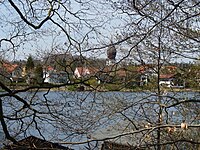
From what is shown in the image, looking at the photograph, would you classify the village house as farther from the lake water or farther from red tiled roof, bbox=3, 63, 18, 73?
red tiled roof, bbox=3, 63, 18, 73

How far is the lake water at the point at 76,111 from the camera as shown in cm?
568

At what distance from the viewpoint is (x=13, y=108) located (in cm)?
604

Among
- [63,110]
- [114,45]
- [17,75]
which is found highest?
[114,45]

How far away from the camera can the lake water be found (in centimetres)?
568

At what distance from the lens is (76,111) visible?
6062 millimetres

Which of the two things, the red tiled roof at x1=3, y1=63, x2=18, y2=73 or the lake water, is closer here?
the lake water

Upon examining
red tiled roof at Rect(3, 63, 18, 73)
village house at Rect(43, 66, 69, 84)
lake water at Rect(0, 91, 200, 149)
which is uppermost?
red tiled roof at Rect(3, 63, 18, 73)

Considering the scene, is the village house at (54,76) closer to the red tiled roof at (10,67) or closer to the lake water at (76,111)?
the lake water at (76,111)

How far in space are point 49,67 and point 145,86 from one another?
5.99 feet

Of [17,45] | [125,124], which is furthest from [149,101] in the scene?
[17,45]

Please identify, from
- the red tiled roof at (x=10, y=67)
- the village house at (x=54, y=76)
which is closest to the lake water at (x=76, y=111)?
the village house at (x=54, y=76)

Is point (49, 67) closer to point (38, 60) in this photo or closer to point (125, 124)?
point (38, 60)

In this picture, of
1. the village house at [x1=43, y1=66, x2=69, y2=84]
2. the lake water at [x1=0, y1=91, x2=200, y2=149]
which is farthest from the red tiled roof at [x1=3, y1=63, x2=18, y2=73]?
the village house at [x1=43, y1=66, x2=69, y2=84]

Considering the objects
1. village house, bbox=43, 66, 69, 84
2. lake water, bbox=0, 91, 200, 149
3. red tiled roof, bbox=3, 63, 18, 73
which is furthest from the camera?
red tiled roof, bbox=3, 63, 18, 73
